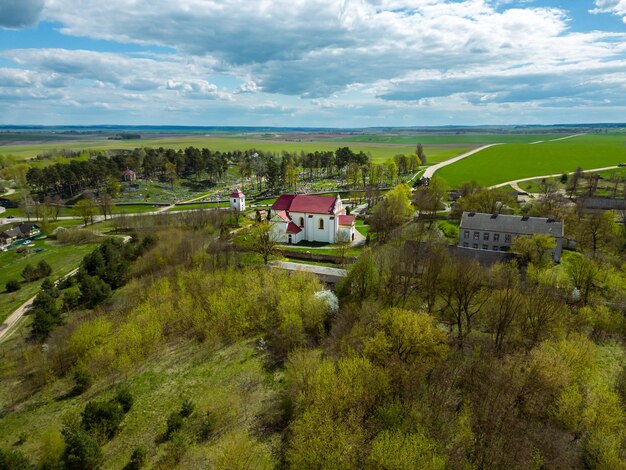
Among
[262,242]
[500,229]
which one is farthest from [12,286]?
[500,229]

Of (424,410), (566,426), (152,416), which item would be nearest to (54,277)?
(152,416)

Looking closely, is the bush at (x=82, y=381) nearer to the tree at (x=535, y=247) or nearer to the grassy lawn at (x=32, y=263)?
the grassy lawn at (x=32, y=263)

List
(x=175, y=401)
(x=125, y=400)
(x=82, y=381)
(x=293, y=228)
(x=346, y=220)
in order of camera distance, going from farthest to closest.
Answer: (x=293, y=228)
(x=346, y=220)
(x=82, y=381)
(x=175, y=401)
(x=125, y=400)

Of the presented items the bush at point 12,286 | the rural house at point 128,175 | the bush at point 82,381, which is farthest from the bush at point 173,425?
the rural house at point 128,175

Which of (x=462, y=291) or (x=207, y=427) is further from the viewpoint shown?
(x=462, y=291)

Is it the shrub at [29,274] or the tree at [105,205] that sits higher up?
the tree at [105,205]

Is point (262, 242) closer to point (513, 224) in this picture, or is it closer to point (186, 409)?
point (186, 409)
